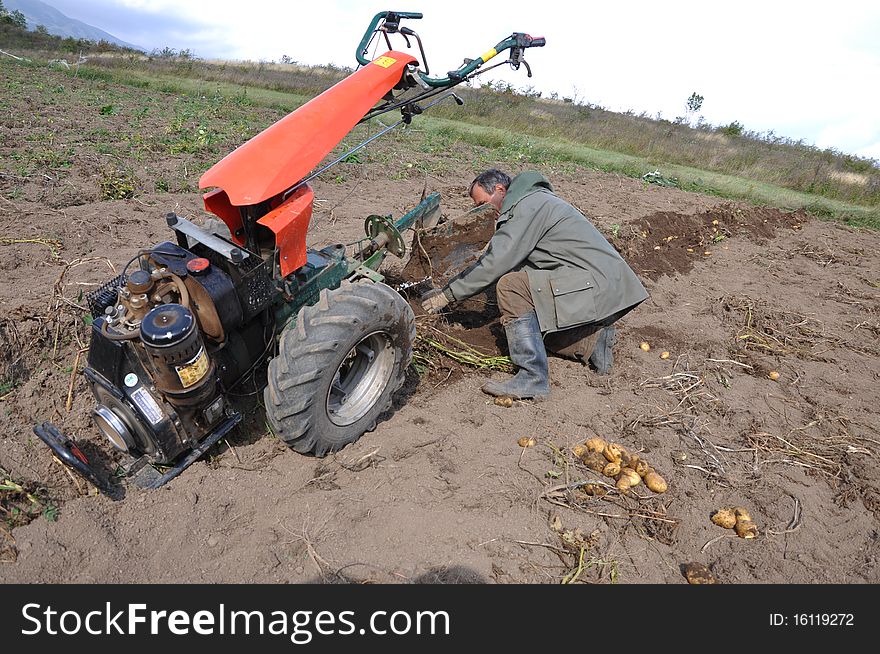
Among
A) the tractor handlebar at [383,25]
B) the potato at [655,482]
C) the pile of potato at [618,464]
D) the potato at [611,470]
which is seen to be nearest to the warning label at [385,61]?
the tractor handlebar at [383,25]

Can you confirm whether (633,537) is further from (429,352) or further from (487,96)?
(487,96)

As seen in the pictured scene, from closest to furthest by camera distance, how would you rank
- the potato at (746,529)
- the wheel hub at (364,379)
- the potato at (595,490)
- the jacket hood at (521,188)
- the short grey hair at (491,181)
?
the potato at (746,529), the potato at (595,490), the wheel hub at (364,379), the jacket hood at (521,188), the short grey hair at (491,181)

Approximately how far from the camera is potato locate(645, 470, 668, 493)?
300 cm

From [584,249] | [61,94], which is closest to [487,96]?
[61,94]

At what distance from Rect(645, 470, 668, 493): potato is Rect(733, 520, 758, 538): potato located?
0.41 metres

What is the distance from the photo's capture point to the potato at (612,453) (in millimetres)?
3184

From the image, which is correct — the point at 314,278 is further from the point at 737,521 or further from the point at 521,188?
the point at 737,521

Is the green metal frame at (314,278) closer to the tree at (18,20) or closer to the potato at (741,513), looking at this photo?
the potato at (741,513)

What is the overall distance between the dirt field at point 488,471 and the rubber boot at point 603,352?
121 mm

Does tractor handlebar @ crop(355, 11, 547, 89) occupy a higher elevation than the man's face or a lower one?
higher

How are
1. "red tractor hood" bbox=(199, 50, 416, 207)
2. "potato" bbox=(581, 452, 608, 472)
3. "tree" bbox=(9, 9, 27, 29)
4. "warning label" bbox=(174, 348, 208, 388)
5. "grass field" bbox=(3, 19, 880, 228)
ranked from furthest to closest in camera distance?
"tree" bbox=(9, 9, 27, 29) < "grass field" bbox=(3, 19, 880, 228) < "potato" bbox=(581, 452, 608, 472) < "red tractor hood" bbox=(199, 50, 416, 207) < "warning label" bbox=(174, 348, 208, 388)

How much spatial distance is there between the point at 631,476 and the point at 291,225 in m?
2.46

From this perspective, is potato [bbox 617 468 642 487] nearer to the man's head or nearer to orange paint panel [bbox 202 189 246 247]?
the man's head

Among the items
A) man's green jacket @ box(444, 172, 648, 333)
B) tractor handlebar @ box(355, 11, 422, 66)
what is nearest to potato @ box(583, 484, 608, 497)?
man's green jacket @ box(444, 172, 648, 333)
